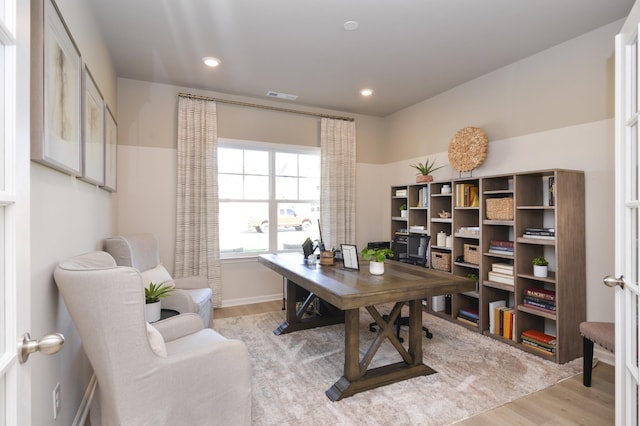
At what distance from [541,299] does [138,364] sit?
10.2 ft

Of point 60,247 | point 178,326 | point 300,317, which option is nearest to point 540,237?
point 300,317

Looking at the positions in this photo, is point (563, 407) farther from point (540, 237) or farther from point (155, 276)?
point (155, 276)

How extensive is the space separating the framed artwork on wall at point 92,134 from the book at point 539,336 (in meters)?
3.68

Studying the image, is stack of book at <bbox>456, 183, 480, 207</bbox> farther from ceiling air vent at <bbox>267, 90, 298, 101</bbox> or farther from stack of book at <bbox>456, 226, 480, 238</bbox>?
ceiling air vent at <bbox>267, 90, 298, 101</bbox>

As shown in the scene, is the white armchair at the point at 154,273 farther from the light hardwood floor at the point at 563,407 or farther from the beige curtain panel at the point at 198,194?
the light hardwood floor at the point at 563,407

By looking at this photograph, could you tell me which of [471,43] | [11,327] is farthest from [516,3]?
[11,327]

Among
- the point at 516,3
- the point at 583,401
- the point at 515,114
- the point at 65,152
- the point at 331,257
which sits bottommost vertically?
the point at 583,401

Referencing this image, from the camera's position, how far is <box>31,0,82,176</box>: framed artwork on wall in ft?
4.35

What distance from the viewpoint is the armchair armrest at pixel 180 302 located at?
261 centimetres

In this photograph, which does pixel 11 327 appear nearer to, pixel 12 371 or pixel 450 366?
pixel 12 371

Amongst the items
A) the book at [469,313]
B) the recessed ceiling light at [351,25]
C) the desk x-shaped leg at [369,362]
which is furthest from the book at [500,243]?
the recessed ceiling light at [351,25]

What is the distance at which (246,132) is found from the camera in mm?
4379

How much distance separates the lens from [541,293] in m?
2.91

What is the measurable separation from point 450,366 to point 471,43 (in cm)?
281
